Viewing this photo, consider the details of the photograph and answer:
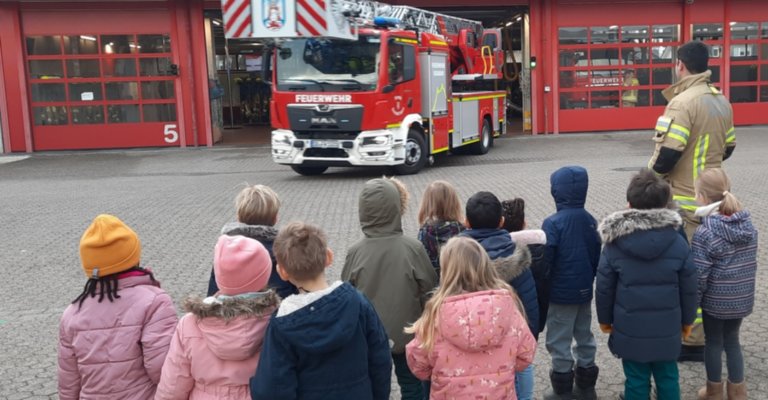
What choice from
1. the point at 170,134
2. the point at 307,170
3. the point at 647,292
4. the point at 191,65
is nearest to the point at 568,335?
the point at 647,292

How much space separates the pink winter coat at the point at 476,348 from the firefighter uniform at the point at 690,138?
7.36 ft

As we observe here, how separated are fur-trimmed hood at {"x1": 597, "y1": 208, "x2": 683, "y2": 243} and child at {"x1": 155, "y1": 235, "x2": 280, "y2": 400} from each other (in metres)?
1.79

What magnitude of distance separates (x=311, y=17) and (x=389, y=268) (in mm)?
10219

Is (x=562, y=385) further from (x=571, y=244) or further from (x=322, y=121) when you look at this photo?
(x=322, y=121)

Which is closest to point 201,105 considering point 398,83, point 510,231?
point 398,83

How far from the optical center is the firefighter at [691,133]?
16.4ft

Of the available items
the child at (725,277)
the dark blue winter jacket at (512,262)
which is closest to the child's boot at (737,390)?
the child at (725,277)

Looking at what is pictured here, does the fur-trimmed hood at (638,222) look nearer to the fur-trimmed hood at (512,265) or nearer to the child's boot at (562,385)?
the fur-trimmed hood at (512,265)

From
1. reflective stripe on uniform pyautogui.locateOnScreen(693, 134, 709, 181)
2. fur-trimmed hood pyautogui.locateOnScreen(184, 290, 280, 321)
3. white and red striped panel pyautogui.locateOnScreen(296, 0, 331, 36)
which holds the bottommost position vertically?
fur-trimmed hood pyautogui.locateOnScreen(184, 290, 280, 321)

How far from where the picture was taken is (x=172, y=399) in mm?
3053

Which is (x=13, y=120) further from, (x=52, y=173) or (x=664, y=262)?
(x=664, y=262)

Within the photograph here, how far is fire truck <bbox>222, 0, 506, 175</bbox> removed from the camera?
44.4 feet

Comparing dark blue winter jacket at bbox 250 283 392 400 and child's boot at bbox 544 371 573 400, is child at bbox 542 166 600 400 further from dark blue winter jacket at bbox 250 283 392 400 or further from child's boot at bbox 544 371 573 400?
dark blue winter jacket at bbox 250 283 392 400

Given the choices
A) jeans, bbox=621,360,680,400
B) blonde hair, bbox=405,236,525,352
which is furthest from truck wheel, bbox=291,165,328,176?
blonde hair, bbox=405,236,525,352
